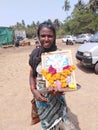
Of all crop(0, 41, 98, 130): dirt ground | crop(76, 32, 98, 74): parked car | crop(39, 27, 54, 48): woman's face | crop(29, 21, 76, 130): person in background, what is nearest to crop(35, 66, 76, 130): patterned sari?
crop(29, 21, 76, 130): person in background

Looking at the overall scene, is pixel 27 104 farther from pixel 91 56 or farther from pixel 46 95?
pixel 91 56

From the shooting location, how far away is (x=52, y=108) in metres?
2.80

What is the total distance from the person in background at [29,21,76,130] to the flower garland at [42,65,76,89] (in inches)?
8.4

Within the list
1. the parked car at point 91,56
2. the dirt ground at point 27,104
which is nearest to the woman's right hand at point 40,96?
the dirt ground at point 27,104

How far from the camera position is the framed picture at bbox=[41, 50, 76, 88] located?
254 centimetres

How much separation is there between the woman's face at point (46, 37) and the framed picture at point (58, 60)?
11 cm

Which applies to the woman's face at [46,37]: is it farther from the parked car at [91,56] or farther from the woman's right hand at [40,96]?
the parked car at [91,56]

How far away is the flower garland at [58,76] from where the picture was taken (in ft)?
8.06

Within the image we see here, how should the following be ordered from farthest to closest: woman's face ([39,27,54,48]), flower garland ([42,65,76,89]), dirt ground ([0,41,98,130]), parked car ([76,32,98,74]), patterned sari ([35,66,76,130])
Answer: parked car ([76,32,98,74])
dirt ground ([0,41,98,130])
patterned sari ([35,66,76,130])
woman's face ([39,27,54,48])
flower garland ([42,65,76,89])

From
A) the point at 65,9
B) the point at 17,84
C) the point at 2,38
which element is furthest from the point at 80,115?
the point at 65,9

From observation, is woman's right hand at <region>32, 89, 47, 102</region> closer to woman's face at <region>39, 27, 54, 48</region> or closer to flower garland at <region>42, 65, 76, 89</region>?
flower garland at <region>42, 65, 76, 89</region>

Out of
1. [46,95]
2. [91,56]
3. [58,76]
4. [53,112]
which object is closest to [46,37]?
[58,76]

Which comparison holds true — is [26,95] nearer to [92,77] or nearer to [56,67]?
[92,77]

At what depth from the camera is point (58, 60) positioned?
8.50 feet
